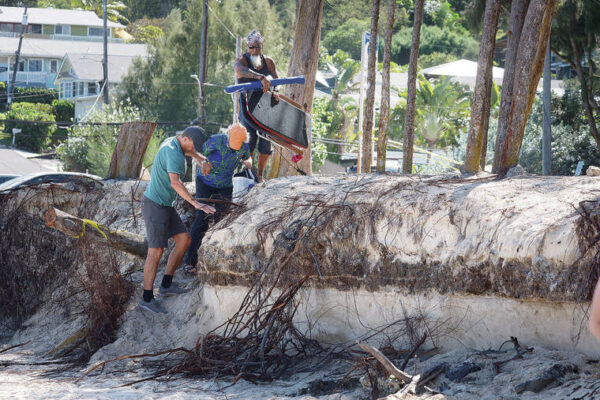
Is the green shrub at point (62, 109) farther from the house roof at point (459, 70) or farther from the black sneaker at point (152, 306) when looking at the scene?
the black sneaker at point (152, 306)

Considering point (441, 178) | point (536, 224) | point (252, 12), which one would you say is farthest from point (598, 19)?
point (252, 12)

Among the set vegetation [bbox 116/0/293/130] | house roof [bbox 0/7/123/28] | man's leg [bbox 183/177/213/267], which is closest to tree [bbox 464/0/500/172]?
man's leg [bbox 183/177/213/267]

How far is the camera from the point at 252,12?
45125 mm

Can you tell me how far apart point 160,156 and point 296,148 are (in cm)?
271

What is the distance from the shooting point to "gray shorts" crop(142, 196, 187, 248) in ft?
30.1

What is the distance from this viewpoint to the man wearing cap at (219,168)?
368 inches

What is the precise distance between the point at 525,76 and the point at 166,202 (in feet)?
15.4

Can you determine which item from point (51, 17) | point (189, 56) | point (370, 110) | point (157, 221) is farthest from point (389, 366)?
point (51, 17)

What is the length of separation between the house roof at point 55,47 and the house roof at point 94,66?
3.64 m

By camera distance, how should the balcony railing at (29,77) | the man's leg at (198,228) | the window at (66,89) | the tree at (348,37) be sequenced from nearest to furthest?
the man's leg at (198,228), the window at (66,89), the balcony railing at (29,77), the tree at (348,37)

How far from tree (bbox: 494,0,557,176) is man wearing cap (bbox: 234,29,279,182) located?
2.99 metres

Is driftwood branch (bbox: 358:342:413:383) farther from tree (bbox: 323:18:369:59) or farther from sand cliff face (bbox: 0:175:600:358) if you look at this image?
tree (bbox: 323:18:369:59)

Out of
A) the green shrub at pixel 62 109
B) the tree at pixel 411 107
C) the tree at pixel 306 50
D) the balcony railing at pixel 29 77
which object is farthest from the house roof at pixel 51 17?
the tree at pixel 306 50

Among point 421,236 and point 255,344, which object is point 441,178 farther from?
point 255,344
